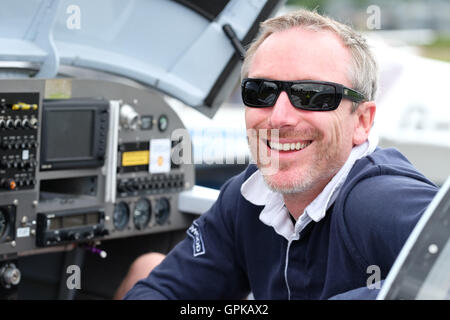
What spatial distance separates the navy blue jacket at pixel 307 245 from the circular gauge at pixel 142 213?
1198 millimetres

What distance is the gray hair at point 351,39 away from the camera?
211cm

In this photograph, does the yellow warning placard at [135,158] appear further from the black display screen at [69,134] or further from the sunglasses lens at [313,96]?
the sunglasses lens at [313,96]

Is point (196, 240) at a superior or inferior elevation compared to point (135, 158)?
inferior

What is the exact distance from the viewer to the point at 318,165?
209 cm

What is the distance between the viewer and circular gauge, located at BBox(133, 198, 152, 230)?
3.69 metres

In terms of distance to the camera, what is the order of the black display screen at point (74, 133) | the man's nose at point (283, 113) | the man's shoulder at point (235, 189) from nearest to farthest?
the man's nose at point (283, 113) → the man's shoulder at point (235, 189) → the black display screen at point (74, 133)

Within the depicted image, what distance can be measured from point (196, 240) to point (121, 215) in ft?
3.98

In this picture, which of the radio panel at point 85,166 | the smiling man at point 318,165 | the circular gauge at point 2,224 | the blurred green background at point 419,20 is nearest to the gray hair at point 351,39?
the smiling man at point 318,165

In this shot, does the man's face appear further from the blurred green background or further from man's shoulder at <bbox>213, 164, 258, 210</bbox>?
the blurred green background

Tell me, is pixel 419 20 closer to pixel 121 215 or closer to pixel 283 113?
pixel 121 215

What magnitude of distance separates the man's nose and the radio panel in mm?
1337

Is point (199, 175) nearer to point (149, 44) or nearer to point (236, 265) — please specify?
point (149, 44)

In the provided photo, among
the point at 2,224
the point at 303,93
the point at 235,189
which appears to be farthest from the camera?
the point at 2,224

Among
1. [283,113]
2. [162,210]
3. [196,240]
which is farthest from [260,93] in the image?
[162,210]
